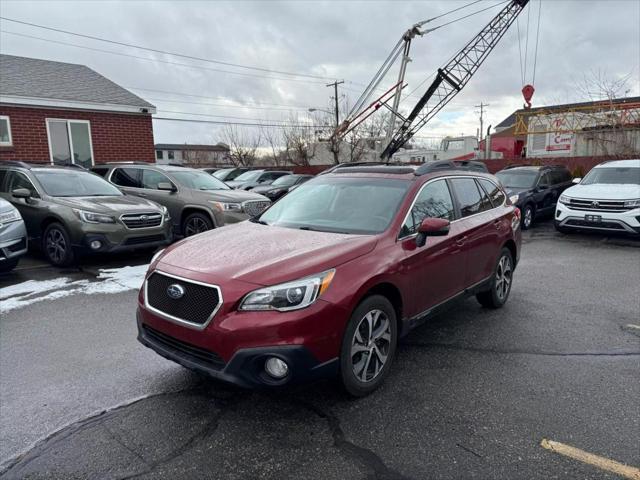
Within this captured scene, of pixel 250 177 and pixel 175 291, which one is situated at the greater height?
pixel 250 177

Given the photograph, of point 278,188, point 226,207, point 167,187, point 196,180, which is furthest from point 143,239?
point 278,188

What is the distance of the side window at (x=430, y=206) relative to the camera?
375 cm

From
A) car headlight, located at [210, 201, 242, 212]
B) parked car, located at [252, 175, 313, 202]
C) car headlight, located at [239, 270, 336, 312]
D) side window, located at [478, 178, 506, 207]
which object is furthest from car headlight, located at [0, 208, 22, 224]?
parked car, located at [252, 175, 313, 202]

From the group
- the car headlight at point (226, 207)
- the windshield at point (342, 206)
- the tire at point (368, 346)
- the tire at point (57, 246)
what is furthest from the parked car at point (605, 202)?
the tire at point (57, 246)

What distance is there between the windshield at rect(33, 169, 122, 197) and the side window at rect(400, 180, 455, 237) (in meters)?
6.24

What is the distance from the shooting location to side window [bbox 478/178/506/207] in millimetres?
5237

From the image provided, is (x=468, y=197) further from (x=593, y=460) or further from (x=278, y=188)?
(x=278, y=188)

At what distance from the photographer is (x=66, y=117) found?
13.8 m

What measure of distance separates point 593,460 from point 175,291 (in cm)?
279

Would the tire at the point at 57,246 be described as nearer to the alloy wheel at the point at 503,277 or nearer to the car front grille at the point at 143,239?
the car front grille at the point at 143,239

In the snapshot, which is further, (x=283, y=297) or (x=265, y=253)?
(x=265, y=253)

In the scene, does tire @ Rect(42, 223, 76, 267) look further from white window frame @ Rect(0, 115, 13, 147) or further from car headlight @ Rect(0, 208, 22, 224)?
white window frame @ Rect(0, 115, 13, 147)

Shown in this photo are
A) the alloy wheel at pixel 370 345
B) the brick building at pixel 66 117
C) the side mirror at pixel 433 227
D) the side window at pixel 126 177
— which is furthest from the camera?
the brick building at pixel 66 117

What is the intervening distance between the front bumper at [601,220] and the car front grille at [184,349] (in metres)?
9.40
